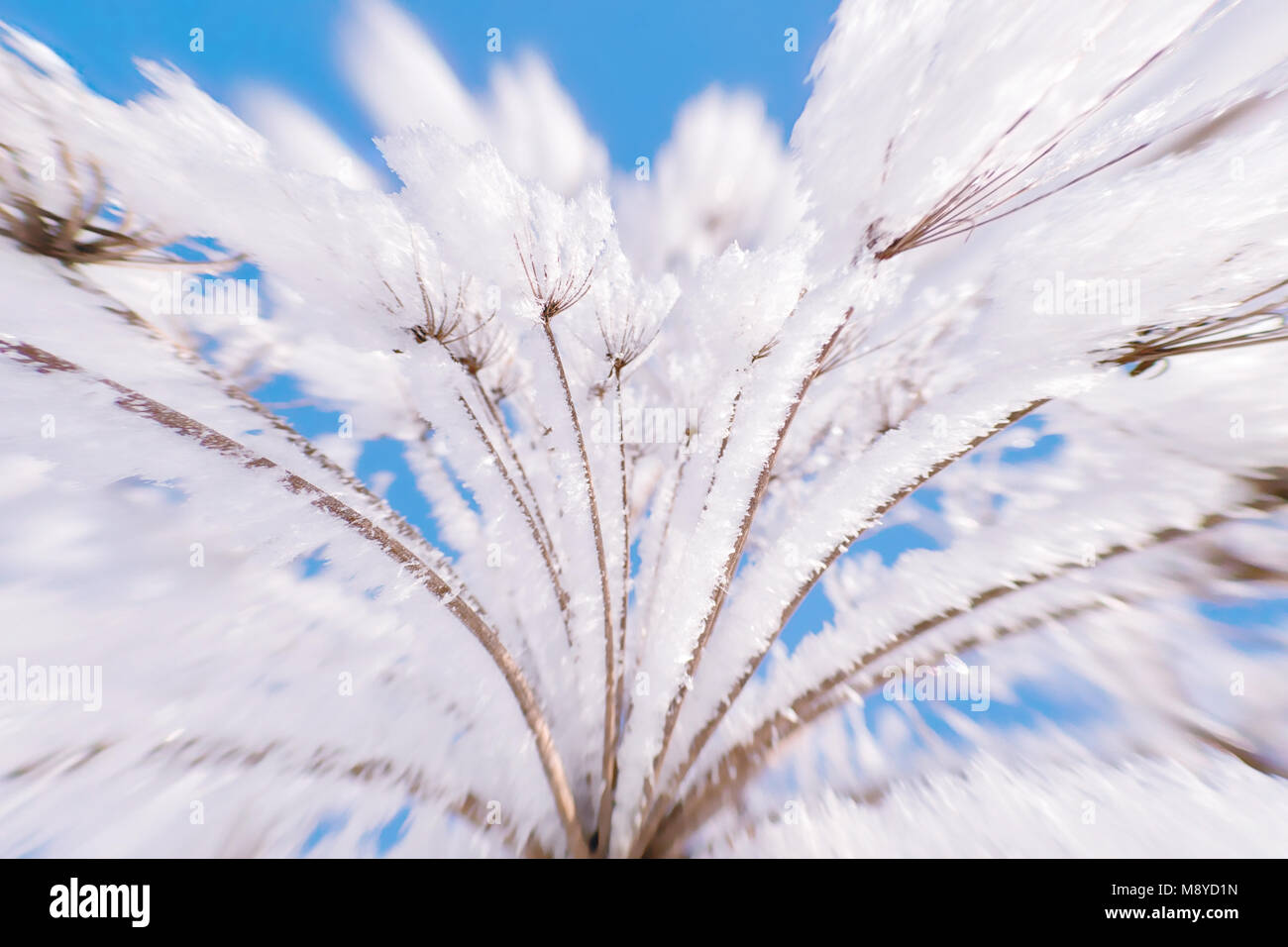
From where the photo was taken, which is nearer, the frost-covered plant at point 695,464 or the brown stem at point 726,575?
the frost-covered plant at point 695,464

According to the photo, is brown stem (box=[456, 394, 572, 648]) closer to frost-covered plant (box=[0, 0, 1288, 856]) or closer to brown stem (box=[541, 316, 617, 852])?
frost-covered plant (box=[0, 0, 1288, 856])

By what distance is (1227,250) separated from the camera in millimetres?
1375

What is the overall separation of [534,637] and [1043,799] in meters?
2.73

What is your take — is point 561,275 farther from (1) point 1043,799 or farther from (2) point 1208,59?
(1) point 1043,799

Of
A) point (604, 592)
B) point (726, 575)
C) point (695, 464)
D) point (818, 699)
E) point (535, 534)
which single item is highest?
point (695, 464)

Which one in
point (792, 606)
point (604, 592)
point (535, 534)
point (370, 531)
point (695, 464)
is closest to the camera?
point (370, 531)

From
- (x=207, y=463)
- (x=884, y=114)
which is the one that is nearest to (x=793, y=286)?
(x=884, y=114)

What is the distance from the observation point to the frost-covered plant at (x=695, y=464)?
56.8 inches

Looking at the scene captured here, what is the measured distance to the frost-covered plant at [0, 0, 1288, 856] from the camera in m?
1.44

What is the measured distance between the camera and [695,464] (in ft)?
8.61

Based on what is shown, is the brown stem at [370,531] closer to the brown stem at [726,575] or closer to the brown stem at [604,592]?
the brown stem at [604,592]

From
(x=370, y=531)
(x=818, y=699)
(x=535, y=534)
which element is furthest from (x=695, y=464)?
(x=370, y=531)

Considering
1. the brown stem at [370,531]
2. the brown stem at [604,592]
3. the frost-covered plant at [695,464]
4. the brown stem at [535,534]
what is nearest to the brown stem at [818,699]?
the frost-covered plant at [695,464]

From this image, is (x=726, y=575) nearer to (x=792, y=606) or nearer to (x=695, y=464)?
(x=792, y=606)
